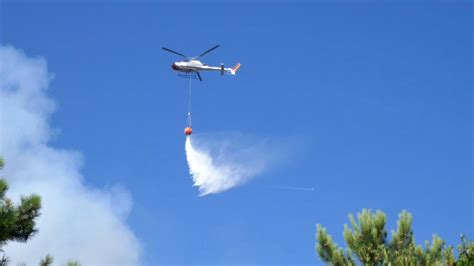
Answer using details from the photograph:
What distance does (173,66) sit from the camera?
3506 centimetres

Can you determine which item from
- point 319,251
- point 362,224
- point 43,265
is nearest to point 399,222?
point 362,224

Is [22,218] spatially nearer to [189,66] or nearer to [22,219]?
[22,219]

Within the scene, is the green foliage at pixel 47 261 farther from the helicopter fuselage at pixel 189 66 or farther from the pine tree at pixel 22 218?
the helicopter fuselage at pixel 189 66

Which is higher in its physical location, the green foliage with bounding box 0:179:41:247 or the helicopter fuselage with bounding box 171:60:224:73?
the helicopter fuselage with bounding box 171:60:224:73

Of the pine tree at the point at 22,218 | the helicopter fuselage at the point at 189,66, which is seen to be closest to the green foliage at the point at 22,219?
the pine tree at the point at 22,218

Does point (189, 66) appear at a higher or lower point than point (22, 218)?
higher

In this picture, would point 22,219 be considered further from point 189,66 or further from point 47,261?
point 189,66

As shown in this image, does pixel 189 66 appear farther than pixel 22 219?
Yes

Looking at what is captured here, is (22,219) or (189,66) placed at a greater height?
(189,66)

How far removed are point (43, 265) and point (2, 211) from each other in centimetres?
131

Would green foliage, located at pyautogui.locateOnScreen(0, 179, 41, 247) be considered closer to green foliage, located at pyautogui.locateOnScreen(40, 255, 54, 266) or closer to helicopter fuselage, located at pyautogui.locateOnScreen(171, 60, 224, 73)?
green foliage, located at pyautogui.locateOnScreen(40, 255, 54, 266)

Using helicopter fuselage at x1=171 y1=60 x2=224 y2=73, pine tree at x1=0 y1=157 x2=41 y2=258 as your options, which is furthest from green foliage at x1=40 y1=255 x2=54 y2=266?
helicopter fuselage at x1=171 y1=60 x2=224 y2=73

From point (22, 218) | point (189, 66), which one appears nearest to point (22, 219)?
point (22, 218)

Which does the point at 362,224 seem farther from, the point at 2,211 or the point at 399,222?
the point at 2,211
